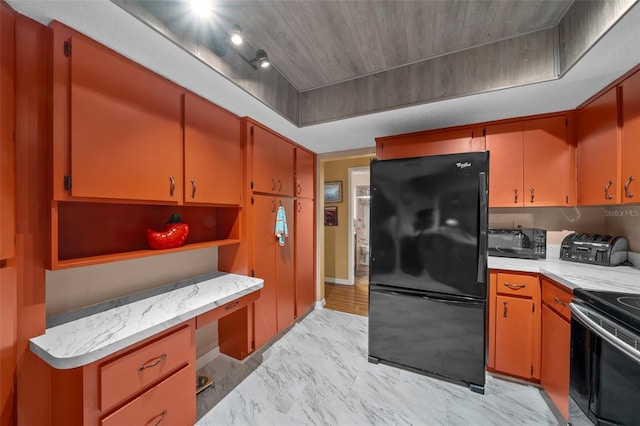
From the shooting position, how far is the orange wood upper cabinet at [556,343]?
137 cm

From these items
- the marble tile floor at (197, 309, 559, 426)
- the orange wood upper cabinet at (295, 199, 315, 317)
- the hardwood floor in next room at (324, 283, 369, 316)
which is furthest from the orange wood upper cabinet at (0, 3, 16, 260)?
the hardwood floor in next room at (324, 283, 369, 316)

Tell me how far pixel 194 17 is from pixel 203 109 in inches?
22.5

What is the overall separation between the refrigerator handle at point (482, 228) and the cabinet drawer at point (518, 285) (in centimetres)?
24

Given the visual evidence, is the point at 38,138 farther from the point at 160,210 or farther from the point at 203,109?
the point at 203,109

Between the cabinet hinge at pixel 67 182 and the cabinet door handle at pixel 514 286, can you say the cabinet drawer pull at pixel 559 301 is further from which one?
the cabinet hinge at pixel 67 182

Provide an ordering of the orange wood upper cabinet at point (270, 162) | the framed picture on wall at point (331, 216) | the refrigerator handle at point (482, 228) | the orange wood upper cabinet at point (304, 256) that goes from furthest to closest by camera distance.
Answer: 1. the framed picture on wall at point (331, 216)
2. the orange wood upper cabinet at point (304, 256)
3. the orange wood upper cabinet at point (270, 162)
4. the refrigerator handle at point (482, 228)

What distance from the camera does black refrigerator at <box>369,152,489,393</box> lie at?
5.56 ft

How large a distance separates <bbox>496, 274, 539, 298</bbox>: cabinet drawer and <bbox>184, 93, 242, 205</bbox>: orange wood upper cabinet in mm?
2265

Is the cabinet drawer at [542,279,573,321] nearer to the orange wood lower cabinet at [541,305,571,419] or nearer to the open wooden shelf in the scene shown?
the orange wood lower cabinet at [541,305,571,419]

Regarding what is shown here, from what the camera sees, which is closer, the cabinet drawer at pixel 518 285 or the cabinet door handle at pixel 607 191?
the cabinet door handle at pixel 607 191

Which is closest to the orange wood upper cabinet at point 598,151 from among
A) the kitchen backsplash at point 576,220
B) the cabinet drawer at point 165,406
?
the kitchen backsplash at point 576,220

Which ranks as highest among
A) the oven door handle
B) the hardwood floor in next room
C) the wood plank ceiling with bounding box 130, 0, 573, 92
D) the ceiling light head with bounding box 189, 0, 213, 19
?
the wood plank ceiling with bounding box 130, 0, 573, 92

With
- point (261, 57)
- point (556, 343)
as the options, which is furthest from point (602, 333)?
point (261, 57)

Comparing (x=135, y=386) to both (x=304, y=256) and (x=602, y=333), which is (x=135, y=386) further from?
(x=602, y=333)
